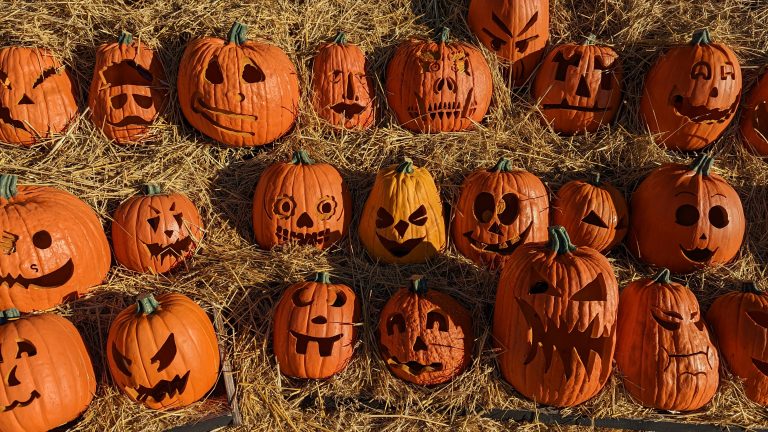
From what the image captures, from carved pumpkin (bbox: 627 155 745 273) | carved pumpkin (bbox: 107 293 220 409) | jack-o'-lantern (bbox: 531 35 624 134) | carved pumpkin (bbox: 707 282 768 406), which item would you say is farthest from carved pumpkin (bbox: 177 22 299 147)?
carved pumpkin (bbox: 707 282 768 406)

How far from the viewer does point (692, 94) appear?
15.0 ft

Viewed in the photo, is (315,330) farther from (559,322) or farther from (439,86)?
(439,86)

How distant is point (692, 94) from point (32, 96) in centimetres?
491

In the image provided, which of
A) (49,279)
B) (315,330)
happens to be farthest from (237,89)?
(315,330)

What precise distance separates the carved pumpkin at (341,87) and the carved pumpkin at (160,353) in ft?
6.70

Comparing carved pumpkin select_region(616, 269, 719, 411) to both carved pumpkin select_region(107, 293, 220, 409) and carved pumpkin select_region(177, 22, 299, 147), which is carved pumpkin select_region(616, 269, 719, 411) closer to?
carved pumpkin select_region(107, 293, 220, 409)

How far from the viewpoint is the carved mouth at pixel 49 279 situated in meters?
3.50

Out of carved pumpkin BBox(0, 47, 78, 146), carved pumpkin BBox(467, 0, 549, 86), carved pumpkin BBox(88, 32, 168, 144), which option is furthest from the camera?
carved pumpkin BBox(467, 0, 549, 86)

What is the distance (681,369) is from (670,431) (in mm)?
359

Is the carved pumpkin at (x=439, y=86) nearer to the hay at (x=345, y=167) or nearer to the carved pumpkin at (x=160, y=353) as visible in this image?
the hay at (x=345, y=167)

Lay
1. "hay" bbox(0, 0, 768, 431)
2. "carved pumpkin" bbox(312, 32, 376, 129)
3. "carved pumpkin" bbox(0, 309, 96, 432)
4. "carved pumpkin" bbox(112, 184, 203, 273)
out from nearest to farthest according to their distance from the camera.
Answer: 1. "carved pumpkin" bbox(0, 309, 96, 432)
2. "hay" bbox(0, 0, 768, 431)
3. "carved pumpkin" bbox(112, 184, 203, 273)
4. "carved pumpkin" bbox(312, 32, 376, 129)

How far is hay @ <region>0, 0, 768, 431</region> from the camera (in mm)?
3479

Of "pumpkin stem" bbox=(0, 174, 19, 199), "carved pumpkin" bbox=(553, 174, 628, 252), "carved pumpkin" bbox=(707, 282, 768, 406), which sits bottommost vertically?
"carved pumpkin" bbox=(707, 282, 768, 406)

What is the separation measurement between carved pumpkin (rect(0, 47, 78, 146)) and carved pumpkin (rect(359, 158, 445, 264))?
8.02 ft
